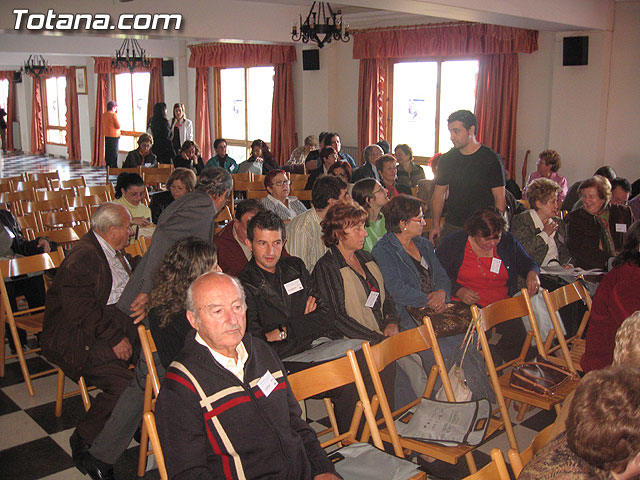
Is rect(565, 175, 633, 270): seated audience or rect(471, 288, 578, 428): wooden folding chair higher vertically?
rect(565, 175, 633, 270): seated audience

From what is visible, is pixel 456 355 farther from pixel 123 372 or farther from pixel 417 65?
pixel 417 65

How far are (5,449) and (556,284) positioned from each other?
3657 millimetres

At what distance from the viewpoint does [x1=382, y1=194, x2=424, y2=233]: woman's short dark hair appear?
3.71 metres

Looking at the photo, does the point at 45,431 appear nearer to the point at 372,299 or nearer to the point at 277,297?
the point at 277,297

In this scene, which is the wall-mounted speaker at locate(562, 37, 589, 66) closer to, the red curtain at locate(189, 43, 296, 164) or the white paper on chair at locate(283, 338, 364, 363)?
the red curtain at locate(189, 43, 296, 164)

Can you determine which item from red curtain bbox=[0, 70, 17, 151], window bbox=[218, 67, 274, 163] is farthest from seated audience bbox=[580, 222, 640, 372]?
red curtain bbox=[0, 70, 17, 151]

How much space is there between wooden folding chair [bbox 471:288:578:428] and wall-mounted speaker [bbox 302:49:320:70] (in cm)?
892

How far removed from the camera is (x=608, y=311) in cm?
286

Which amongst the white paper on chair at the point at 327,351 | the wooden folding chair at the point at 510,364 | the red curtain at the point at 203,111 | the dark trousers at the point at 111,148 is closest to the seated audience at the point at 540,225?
the wooden folding chair at the point at 510,364

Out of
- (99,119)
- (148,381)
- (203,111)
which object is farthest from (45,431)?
(99,119)

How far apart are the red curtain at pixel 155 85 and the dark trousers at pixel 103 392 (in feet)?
45.8

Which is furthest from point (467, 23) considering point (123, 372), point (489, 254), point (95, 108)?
point (95, 108)

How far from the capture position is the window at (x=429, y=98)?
9945mm

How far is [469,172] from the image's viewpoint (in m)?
4.68
